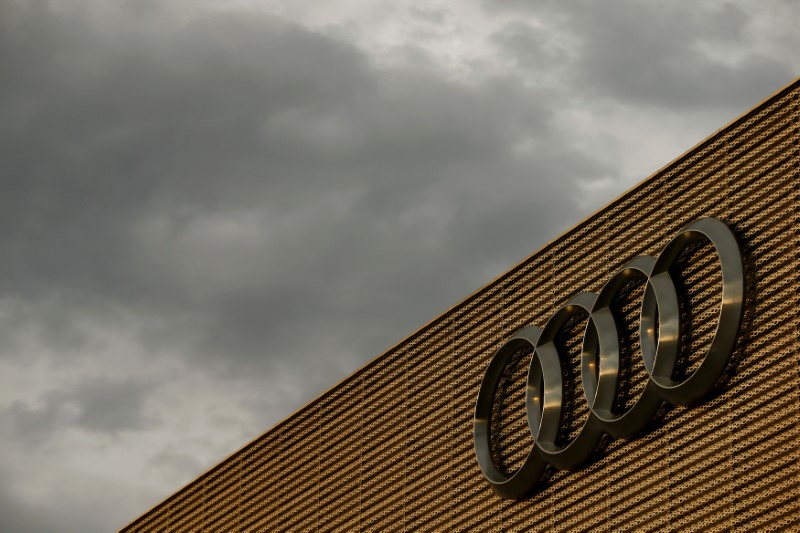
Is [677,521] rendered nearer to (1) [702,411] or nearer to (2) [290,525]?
(1) [702,411]

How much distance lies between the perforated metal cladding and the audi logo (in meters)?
0.19

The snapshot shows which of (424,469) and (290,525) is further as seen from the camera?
(290,525)

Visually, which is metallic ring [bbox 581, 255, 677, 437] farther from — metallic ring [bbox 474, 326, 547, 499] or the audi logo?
metallic ring [bbox 474, 326, 547, 499]

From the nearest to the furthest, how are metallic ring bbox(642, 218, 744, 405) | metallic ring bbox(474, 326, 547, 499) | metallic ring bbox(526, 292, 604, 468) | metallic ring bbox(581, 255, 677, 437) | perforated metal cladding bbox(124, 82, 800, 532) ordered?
perforated metal cladding bbox(124, 82, 800, 532) → metallic ring bbox(642, 218, 744, 405) → metallic ring bbox(581, 255, 677, 437) → metallic ring bbox(526, 292, 604, 468) → metallic ring bbox(474, 326, 547, 499)

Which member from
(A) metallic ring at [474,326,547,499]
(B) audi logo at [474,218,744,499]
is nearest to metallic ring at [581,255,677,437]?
(B) audi logo at [474,218,744,499]

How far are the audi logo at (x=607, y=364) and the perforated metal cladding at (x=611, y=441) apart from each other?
7.4 inches

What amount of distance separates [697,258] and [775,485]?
10.1ft

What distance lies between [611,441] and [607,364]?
0.92 m

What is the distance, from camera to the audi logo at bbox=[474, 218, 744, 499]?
17.6 m

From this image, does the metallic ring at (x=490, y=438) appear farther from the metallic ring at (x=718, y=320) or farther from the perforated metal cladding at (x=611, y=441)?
the metallic ring at (x=718, y=320)

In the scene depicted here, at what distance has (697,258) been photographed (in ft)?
60.7

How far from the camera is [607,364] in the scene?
19.2 meters

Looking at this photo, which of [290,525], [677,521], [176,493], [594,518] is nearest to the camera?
[677,521]

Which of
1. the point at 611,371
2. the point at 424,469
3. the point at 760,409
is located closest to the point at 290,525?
the point at 424,469
